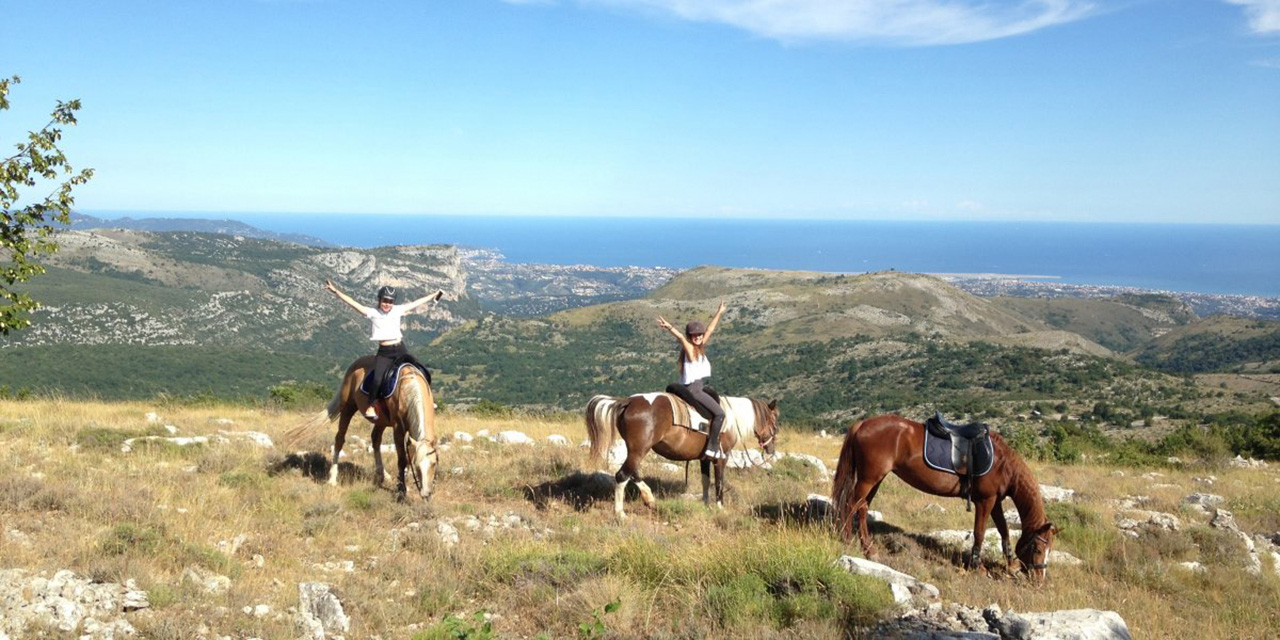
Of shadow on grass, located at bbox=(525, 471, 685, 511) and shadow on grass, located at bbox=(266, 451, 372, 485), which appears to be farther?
shadow on grass, located at bbox=(266, 451, 372, 485)

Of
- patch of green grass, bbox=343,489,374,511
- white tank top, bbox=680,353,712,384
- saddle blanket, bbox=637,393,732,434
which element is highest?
white tank top, bbox=680,353,712,384

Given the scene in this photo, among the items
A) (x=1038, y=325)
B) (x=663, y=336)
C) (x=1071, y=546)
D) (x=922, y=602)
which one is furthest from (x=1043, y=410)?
(x=1038, y=325)

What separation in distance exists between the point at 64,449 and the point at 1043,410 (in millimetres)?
49843

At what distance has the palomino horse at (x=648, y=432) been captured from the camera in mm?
9062

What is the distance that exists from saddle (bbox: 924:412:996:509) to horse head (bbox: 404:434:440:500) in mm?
5986

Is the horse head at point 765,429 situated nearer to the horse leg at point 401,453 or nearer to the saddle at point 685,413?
the saddle at point 685,413

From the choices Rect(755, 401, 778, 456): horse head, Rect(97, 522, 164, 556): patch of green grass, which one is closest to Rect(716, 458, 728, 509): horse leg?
Rect(755, 401, 778, 456): horse head

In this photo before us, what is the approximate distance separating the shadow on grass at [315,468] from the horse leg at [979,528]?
27.0ft

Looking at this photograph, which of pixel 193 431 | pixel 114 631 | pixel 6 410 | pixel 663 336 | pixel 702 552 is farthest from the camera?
pixel 663 336

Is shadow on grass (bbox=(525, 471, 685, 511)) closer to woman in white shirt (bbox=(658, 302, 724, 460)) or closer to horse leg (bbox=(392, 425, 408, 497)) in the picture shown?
woman in white shirt (bbox=(658, 302, 724, 460))

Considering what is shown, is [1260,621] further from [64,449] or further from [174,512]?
[64,449]

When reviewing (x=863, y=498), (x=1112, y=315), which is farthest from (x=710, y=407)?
(x=1112, y=315)

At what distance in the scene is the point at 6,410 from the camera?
1371 centimetres

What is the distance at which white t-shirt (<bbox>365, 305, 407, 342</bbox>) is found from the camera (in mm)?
9461
